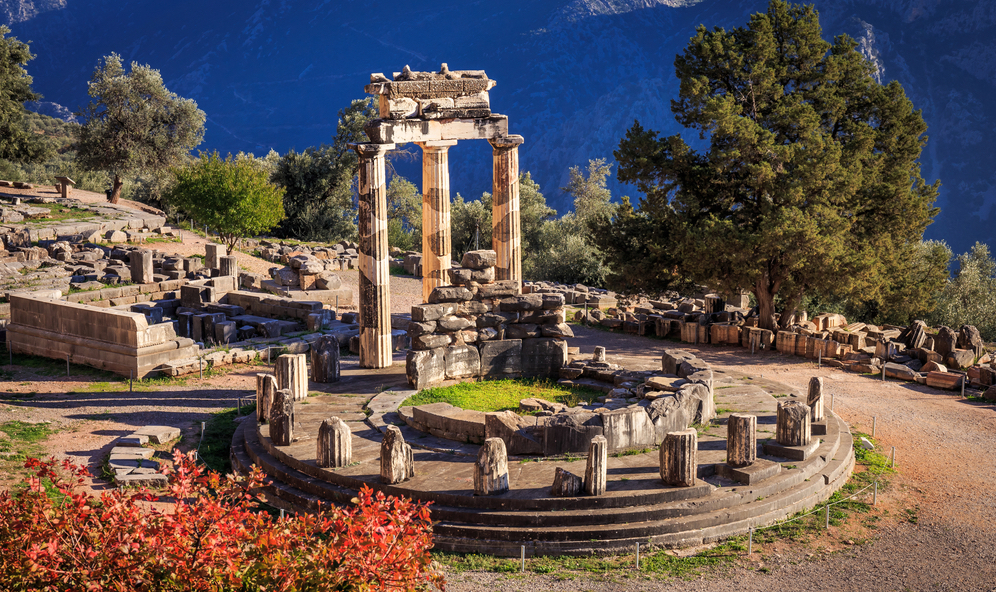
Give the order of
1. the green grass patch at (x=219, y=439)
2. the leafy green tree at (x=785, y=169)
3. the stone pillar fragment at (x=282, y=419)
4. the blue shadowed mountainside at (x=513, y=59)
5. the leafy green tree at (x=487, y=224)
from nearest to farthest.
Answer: the stone pillar fragment at (x=282, y=419)
the green grass patch at (x=219, y=439)
the leafy green tree at (x=785, y=169)
the leafy green tree at (x=487, y=224)
the blue shadowed mountainside at (x=513, y=59)

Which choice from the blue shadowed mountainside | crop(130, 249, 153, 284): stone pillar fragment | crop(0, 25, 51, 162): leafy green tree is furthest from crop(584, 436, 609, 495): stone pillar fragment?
the blue shadowed mountainside

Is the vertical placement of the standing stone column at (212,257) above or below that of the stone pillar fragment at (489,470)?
above

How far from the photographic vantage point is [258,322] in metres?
24.3

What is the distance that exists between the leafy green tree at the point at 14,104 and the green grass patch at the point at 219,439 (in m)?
38.5

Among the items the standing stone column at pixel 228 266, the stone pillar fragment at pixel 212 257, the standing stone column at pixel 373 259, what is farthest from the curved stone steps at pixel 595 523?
the stone pillar fragment at pixel 212 257

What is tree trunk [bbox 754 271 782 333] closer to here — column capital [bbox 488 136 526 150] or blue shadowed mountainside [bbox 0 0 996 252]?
column capital [bbox 488 136 526 150]

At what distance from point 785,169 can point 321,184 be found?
33841mm

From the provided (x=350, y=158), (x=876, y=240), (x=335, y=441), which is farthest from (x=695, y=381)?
(x=350, y=158)

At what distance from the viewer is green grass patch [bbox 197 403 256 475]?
14422 mm

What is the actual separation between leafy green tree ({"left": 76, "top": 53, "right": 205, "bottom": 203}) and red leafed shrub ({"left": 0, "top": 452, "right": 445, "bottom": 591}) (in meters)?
45.7

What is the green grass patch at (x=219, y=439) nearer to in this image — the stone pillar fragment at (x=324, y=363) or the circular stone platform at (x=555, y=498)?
the circular stone platform at (x=555, y=498)

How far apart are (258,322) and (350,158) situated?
98.4 feet

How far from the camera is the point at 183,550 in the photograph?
6.31 metres

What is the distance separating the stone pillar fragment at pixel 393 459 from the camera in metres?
11.9
